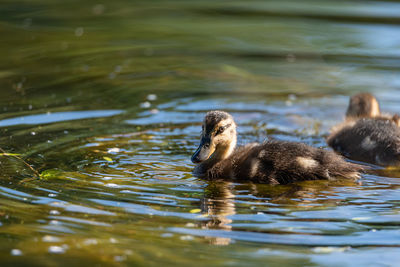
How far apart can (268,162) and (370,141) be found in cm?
134

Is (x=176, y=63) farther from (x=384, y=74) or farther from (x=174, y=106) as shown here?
(x=384, y=74)

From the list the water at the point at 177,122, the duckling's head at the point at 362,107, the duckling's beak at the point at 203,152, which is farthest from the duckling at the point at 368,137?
the duckling's beak at the point at 203,152

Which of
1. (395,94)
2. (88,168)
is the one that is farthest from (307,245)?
(395,94)

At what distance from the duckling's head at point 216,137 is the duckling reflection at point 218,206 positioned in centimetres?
28

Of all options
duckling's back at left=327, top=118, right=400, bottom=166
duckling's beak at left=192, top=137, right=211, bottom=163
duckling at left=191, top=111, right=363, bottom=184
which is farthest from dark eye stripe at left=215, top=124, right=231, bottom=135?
duckling's back at left=327, top=118, right=400, bottom=166

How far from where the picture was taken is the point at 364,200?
5570mm

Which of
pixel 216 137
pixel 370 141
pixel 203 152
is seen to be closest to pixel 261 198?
pixel 203 152

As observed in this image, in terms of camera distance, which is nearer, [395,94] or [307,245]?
[307,245]

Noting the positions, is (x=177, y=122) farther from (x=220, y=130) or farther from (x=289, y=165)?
(x=289, y=165)

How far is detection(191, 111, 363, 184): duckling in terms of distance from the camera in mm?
6133

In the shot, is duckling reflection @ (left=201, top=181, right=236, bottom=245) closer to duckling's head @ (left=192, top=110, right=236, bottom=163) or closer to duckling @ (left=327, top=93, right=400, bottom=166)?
duckling's head @ (left=192, top=110, right=236, bottom=163)

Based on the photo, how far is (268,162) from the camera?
6.18 m

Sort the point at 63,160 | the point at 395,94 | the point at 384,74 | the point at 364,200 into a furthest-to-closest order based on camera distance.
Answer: the point at 384,74 → the point at 395,94 → the point at 63,160 → the point at 364,200

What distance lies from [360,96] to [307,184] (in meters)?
2.52
